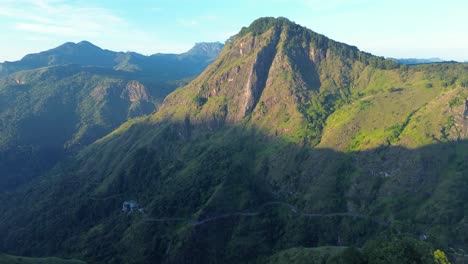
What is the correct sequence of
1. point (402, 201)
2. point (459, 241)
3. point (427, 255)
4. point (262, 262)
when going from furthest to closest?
point (402, 201)
point (262, 262)
point (459, 241)
point (427, 255)

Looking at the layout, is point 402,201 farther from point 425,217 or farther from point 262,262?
point 262,262

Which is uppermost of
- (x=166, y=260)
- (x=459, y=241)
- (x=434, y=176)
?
(x=434, y=176)

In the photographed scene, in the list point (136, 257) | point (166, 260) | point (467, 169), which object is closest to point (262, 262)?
point (166, 260)

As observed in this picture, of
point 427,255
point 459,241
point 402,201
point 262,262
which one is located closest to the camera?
point 427,255

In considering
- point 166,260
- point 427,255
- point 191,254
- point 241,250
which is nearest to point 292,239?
point 241,250

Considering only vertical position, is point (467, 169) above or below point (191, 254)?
above

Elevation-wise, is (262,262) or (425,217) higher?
(425,217)

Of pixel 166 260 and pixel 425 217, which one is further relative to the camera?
pixel 166 260

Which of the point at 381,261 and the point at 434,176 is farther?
the point at 434,176

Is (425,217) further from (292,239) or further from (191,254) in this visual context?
(191,254)
